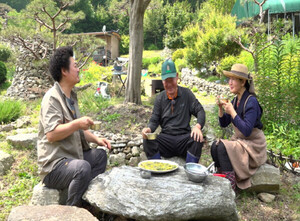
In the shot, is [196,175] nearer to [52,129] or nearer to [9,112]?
[52,129]

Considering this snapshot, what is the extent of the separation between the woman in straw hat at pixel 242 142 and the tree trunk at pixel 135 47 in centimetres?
367

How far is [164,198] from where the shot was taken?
2355 mm

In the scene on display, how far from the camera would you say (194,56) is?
14.0m

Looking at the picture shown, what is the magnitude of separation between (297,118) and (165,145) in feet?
9.85

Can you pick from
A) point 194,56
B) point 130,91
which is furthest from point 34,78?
point 194,56

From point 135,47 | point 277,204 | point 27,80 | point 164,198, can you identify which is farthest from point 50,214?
point 27,80

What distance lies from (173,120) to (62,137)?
1689 millimetres

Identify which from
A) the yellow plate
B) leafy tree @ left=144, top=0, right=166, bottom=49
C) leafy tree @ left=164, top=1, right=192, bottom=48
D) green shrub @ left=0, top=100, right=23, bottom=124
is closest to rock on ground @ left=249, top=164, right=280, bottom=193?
the yellow plate

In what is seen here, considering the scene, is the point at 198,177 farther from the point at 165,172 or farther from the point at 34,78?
the point at 34,78

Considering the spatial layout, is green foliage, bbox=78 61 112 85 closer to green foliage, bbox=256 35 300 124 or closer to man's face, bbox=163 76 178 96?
green foliage, bbox=256 35 300 124

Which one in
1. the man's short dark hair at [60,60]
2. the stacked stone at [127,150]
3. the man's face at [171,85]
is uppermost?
the man's short dark hair at [60,60]

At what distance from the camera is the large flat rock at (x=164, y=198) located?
2311mm

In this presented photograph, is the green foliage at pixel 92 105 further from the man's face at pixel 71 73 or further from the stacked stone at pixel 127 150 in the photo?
the man's face at pixel 71 73

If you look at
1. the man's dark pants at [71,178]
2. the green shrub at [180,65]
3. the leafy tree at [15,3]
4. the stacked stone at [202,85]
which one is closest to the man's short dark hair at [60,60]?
the man's dark pants at [71,178]
